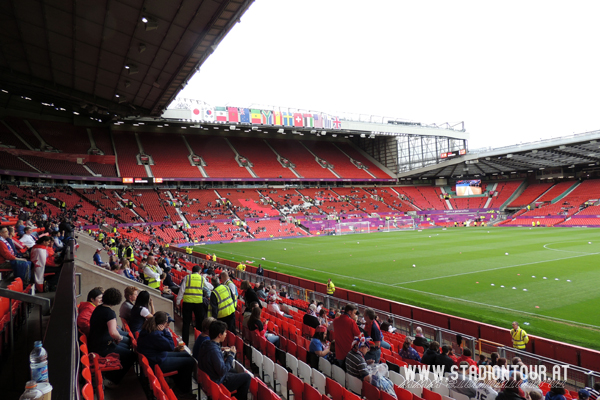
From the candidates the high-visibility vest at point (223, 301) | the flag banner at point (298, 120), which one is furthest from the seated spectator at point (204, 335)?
the flag banner at point (298, 120)

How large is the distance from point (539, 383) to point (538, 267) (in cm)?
1804

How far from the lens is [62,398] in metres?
2.23

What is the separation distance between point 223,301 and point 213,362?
264 centimetres

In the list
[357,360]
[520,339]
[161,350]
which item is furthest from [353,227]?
[161,350]

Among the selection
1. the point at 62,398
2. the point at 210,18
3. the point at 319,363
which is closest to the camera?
the point at 62,398

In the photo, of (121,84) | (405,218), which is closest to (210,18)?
(121,84)

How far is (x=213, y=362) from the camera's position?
4.82 metres

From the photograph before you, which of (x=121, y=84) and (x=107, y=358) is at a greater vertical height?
(x=121, y=84)

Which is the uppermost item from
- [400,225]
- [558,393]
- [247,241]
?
[558,393]

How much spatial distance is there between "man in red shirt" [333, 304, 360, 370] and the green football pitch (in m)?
8.91

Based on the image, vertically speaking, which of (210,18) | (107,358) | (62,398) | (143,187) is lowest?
(107,358)

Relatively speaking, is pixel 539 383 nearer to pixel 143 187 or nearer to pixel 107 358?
pixel 107 358

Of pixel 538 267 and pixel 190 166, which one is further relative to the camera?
pixel 190 166

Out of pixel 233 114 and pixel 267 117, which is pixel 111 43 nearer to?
pixel 233 114
